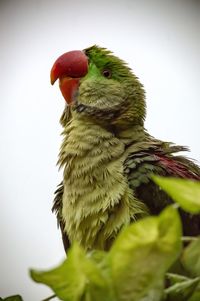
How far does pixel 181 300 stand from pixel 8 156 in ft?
3.03

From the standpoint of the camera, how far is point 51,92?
1101mm

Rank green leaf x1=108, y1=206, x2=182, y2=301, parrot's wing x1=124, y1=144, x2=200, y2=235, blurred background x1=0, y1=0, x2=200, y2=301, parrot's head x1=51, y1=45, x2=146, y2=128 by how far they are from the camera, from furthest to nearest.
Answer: blurred background x1=0, y1=0, x2=200, y2=301 < parrot's head x1=51, y1=45, x2=146, y2=128 < parrot's wing x1=124, y1=144, x2=200, y2=235 < green leaf x1=108, y1=206, x2=182, y2=301

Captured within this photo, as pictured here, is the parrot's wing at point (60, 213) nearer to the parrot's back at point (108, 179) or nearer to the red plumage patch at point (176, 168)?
the parrot's back at point (108, 179)

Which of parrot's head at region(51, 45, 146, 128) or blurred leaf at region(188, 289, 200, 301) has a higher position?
parrot's head at region(51, 45, 146, 128)

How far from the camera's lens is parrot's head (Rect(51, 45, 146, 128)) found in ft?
2.53

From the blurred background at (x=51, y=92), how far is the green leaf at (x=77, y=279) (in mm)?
828

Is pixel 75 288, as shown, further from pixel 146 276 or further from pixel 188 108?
pixel 188 108

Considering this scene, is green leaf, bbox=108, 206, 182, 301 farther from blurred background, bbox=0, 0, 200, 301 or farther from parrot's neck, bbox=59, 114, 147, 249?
blurred background, bbox=0, 0, 200, 301

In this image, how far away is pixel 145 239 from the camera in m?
0.21

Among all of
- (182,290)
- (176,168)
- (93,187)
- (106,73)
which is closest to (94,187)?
(93,187)

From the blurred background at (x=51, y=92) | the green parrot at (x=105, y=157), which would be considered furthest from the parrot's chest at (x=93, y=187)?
the blurred background at (x=51, y=92)

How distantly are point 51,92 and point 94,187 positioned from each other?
469 mm

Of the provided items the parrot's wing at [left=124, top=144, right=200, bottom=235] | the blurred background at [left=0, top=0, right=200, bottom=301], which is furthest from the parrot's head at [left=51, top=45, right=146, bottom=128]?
the blurred background at [left=0, top=0, right=200, bottom=301]

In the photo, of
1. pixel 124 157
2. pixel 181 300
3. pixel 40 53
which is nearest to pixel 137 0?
pixel 40 53
